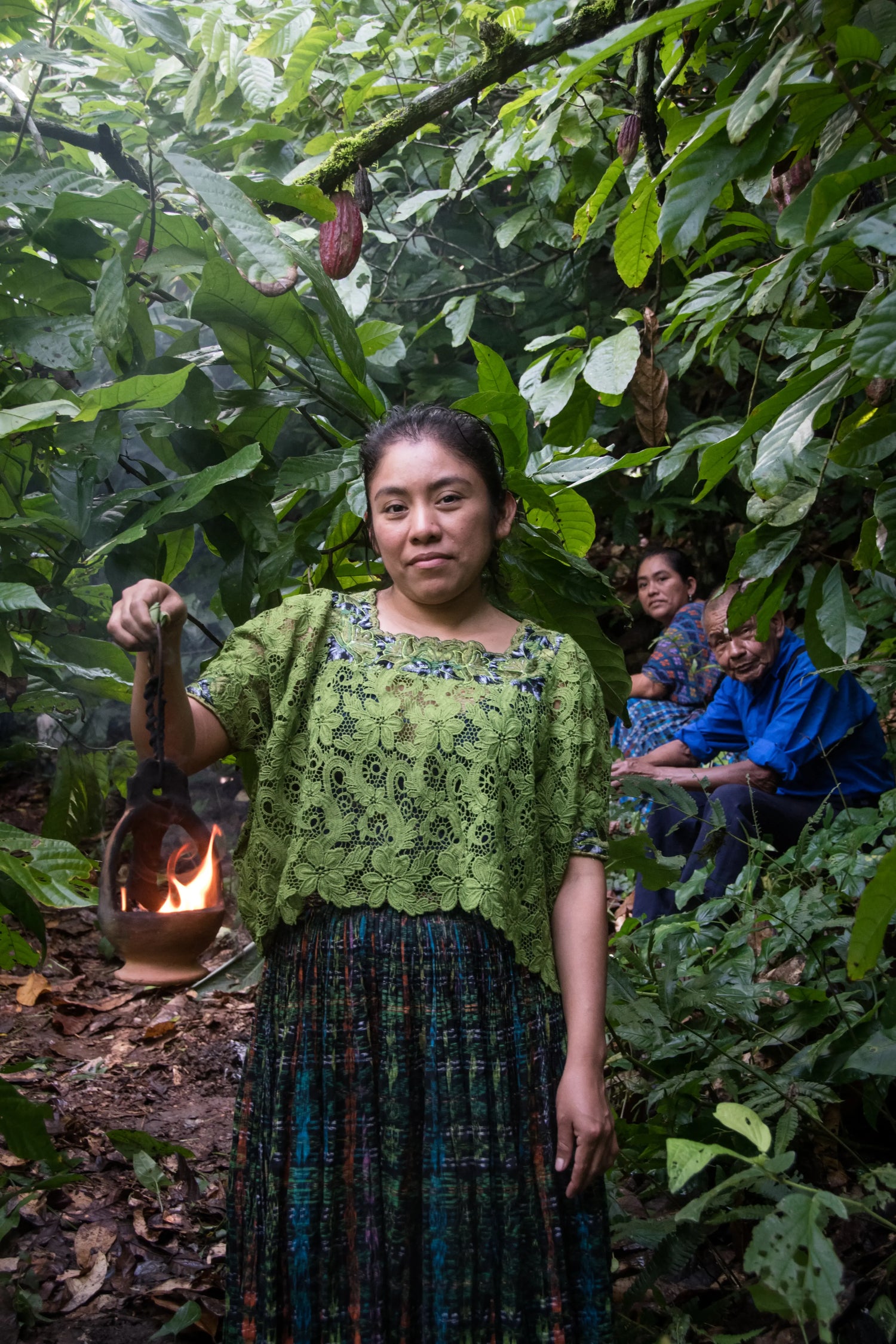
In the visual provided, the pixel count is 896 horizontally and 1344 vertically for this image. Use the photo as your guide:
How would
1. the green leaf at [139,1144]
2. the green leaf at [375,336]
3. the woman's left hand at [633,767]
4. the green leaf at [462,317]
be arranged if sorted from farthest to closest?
the woman's left hand at [633,767], the green leaf at [462,317], the green leaf at [139,1144], the green leaf at [375,336]

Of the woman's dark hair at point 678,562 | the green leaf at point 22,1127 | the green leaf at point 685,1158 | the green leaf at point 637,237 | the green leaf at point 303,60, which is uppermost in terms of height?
the green leaf at point 303,60

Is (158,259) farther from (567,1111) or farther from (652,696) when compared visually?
(652,696)

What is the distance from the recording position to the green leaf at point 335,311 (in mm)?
1576

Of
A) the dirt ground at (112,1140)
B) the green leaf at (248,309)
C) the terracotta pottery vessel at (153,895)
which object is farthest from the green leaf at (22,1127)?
the green leaf at (248,309)

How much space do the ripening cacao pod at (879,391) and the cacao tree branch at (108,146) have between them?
113 cm

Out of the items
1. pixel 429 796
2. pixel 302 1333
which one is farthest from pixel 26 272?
pixel 302 1333

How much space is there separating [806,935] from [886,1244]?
1.61 feet

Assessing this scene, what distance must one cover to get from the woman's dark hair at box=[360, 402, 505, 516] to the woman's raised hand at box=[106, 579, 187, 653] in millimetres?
382

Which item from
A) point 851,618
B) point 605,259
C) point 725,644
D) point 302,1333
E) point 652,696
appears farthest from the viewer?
point 605,259

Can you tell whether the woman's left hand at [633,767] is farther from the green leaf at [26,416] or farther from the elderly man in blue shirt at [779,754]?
the green leaf at [26,416]

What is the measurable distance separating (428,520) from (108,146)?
0.94 m

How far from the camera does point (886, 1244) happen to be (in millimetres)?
1680

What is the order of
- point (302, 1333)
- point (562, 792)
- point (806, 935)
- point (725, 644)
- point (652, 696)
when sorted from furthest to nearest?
point (652, 696) → point (725, 644) → point (806, 935) → point (562, 792) → point (302, 1333)

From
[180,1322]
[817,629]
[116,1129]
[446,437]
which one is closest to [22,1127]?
[180,1322]
